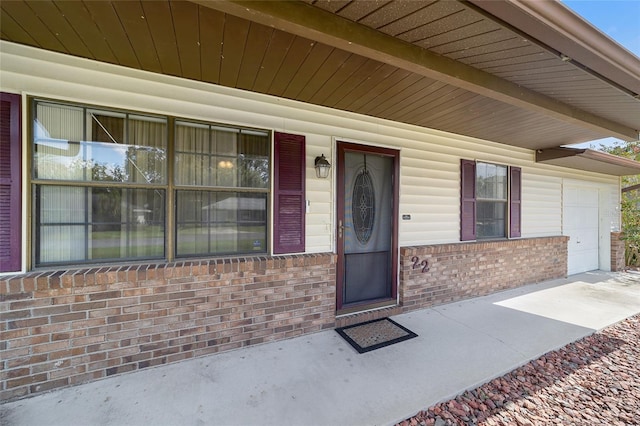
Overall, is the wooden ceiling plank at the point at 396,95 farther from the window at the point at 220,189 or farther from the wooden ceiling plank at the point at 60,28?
the wooden ceiling plank at the point at 60,28

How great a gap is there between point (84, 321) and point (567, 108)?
18.1 ft

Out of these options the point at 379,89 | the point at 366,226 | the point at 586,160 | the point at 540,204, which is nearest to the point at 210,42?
the point at 379,89

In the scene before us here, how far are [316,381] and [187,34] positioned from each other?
3.03 metres

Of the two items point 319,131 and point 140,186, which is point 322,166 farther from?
point 140,186

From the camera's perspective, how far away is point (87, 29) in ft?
6.08

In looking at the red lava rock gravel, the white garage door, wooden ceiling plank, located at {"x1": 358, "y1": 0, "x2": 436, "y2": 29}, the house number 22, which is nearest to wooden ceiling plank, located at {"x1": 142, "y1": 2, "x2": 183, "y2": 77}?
wooden ceiling plank, located at {"x1": 358, "y1": 0, "x2": 436, "y2": 29}

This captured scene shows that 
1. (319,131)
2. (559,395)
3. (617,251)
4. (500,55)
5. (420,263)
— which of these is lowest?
(559,395)

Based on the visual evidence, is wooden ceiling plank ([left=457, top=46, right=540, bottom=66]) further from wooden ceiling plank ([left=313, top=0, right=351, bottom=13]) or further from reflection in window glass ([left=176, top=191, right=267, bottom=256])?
reflection in window glass ([left=176, top=191, right=267, bottom=256])

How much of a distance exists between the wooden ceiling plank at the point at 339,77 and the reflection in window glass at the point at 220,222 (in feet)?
4.38

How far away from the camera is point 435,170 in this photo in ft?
13.4

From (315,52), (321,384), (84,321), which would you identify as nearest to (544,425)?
(321,384)

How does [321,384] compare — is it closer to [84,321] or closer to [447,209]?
[84,321]

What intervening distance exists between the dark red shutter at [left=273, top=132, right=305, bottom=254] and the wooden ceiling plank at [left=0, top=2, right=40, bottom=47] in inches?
81.7

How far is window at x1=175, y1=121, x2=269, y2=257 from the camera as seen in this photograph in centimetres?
265
